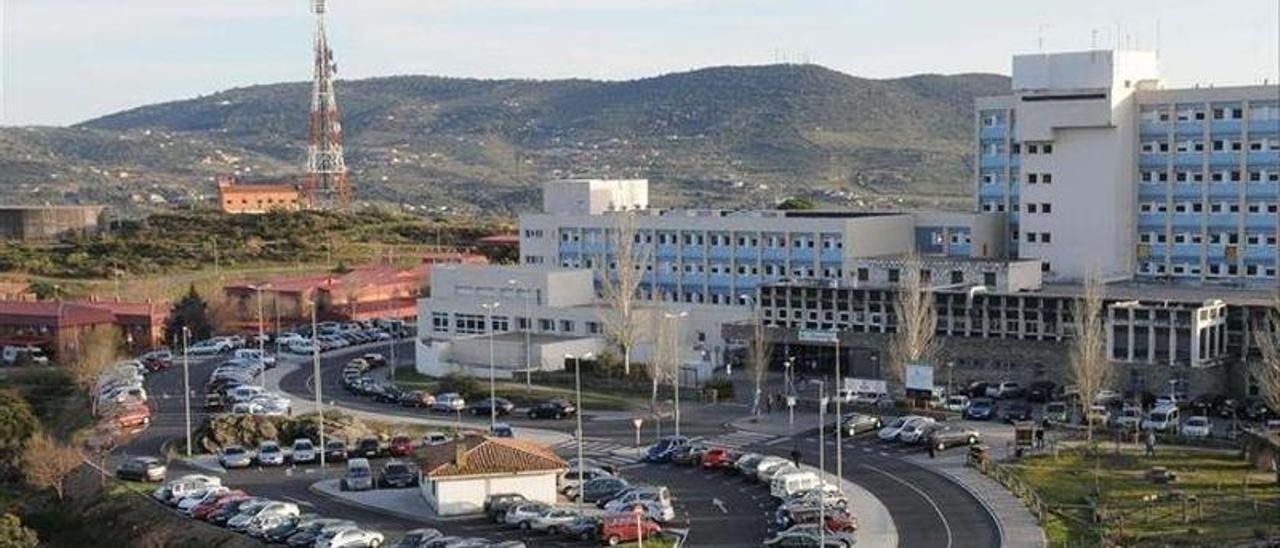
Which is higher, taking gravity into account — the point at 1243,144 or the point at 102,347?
the point at 1243,144

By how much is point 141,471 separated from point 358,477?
7.51 m

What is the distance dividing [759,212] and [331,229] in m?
58.1

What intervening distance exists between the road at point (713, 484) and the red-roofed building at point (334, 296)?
24.7 metres

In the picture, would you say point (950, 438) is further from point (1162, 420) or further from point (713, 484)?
point (713, 484)

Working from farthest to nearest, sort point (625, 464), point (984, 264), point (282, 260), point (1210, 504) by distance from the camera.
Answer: point (282, 260)
point (984, 264)
point (625, 464)
point (1210, 504)

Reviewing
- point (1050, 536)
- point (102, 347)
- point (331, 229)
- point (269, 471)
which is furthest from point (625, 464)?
point (331, 229)

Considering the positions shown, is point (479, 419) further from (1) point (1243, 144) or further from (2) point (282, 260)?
(2) point (282, 260)

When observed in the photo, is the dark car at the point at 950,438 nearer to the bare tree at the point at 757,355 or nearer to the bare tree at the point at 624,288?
the bare tree at the point at 757,355

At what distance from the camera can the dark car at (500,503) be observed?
140 feet

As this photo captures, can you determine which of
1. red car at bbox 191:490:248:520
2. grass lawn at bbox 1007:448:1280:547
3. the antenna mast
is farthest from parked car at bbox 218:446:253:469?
the antenna mast

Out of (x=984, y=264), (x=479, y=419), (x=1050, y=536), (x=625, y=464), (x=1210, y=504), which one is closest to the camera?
(x=1050, y=536)

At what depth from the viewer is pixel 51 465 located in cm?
5112

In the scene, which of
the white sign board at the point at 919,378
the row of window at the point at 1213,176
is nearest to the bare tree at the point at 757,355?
the white sign board at the point at 919,378

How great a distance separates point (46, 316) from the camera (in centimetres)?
8012
